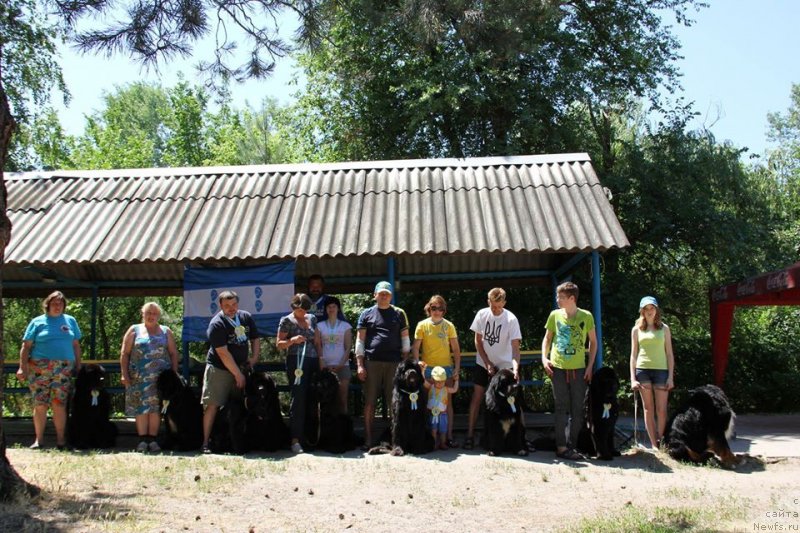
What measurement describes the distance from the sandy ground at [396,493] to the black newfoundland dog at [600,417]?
0.65 ft

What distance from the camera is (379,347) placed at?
8070 mm

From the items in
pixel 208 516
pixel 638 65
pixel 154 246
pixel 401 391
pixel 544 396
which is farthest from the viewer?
pixel 638 65

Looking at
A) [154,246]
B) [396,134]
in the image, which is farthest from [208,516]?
[396,134]

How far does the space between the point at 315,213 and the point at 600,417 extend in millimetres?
4387

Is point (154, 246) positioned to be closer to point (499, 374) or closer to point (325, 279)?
point (325, 279)

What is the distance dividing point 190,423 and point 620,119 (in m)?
13.4

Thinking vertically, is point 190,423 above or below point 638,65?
below

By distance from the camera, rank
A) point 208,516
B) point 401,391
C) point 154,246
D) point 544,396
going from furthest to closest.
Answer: point 544,396 → point 154,246 → point 401,391 → point 208,516

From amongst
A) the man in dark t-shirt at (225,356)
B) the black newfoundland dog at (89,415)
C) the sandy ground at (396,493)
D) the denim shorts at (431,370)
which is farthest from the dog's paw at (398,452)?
the black newfoundland dog at (89,415)

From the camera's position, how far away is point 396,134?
1733cm

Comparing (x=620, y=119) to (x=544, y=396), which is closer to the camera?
(x=544, y=396)

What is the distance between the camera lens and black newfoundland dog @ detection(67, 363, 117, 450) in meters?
8.21

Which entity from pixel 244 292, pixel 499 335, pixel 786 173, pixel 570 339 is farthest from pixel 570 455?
pixel 786 173

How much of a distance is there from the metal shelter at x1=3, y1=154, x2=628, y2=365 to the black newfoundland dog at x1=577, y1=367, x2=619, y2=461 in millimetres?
1456
